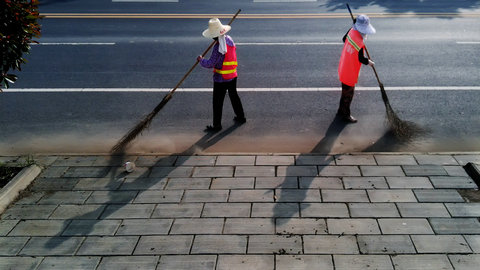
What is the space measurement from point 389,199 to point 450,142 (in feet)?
7.25

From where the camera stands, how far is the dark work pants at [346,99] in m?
7.15

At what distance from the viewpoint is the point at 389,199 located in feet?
17.2

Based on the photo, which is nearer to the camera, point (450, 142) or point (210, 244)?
point (210, 244)

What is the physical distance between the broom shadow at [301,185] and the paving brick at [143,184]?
62.6 inches

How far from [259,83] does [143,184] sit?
405cm

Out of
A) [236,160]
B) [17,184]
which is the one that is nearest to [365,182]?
[236,160]

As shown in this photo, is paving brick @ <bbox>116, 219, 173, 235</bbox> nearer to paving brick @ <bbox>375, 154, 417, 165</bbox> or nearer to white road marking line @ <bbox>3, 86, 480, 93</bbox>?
paving brick @ <bbox>375, 154, 417, 165</bbox>

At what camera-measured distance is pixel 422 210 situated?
5.04 metres

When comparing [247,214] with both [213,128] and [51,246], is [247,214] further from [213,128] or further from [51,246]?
[213,128]

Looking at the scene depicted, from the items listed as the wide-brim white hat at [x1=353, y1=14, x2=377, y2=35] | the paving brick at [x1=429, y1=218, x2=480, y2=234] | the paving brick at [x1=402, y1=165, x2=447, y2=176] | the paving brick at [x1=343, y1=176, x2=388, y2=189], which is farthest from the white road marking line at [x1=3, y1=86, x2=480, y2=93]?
the paving brick at [x1=429, y1=218, x2=480, y2=234]

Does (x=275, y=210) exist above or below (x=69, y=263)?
above

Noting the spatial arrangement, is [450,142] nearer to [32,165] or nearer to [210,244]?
[210,244]

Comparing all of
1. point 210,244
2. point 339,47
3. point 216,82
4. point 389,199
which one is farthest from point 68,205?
point 339,47

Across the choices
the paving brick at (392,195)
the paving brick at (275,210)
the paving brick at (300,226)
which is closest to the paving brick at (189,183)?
the paving brick at (275,210)
